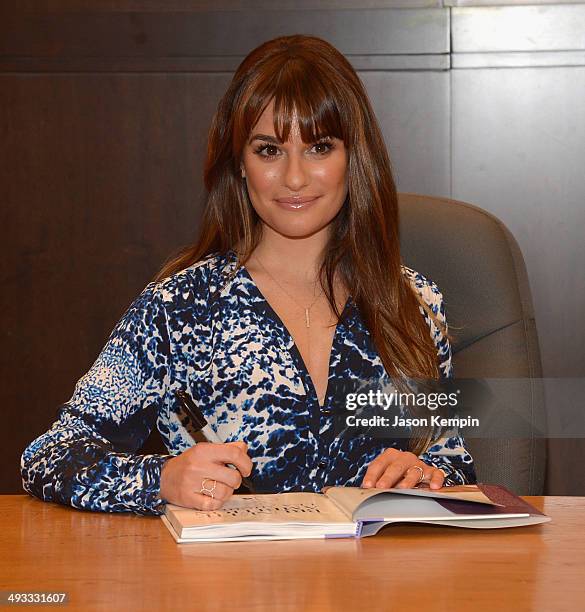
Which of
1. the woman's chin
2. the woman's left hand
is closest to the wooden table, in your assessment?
the woman's left hand

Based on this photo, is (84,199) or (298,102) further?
(84,199)

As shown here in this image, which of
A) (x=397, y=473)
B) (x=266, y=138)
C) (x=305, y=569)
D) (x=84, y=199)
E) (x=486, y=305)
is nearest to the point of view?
(x=305, y=569)

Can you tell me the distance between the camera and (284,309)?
74.4 inches

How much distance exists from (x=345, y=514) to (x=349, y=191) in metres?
0.82

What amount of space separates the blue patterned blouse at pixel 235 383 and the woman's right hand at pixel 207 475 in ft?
1.09

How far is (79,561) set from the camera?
44.3 inches

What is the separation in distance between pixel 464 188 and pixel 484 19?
44cm

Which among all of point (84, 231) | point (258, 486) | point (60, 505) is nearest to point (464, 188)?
point (84, 231)

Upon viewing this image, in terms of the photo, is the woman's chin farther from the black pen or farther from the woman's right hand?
the woman's right hand

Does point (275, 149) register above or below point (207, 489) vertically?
above

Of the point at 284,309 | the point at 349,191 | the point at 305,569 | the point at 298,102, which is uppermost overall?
the point at 298,102

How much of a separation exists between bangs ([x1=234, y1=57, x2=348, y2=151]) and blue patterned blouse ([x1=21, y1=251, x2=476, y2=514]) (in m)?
0.29

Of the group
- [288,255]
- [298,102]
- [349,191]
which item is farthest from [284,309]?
[298,102]

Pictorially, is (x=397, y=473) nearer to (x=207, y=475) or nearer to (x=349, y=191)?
(x=207, y=475)
